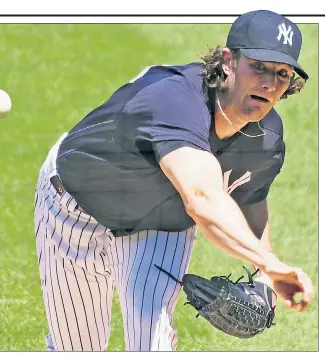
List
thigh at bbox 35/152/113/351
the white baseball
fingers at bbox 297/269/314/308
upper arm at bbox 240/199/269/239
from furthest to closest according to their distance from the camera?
the white baseball
upper arm at bbox 240/199/269/239
thigh at bbox 35/152/113/351
fingers at bbox 297/269/314/308

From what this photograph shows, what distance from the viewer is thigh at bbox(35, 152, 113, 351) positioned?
143 inches

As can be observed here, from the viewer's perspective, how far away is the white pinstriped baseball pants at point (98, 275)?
11.5 feet

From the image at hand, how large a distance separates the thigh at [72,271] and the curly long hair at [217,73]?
24.8 inches

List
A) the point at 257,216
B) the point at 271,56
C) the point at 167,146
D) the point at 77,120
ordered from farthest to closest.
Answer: the point at 77,120 < the point at 257,216 < the point at 271,56 < the point at 167,146

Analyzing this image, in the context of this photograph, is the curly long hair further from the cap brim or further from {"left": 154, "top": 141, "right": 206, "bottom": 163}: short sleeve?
{"left": 154, "top": 141, "right": 206, "bottom": 163}: short sleeve

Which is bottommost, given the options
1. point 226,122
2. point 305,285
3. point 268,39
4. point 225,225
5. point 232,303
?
point 232,303

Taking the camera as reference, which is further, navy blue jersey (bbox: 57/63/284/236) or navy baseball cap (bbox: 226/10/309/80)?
navy baseball cap (bbox: 226/10/309/80)

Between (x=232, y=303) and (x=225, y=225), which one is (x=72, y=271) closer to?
(x=232, y=303)

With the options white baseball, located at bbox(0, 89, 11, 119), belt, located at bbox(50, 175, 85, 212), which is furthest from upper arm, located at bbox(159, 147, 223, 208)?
white baseball, located at bbox(0, 89, 11, 119)

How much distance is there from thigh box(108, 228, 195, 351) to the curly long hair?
0.53 meters

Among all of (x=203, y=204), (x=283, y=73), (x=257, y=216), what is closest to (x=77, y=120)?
(x=257, y=216)

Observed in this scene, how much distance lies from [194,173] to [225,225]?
0.18 meters

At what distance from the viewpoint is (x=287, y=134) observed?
14.2ft

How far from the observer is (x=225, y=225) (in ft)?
9.77
